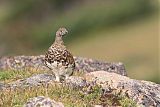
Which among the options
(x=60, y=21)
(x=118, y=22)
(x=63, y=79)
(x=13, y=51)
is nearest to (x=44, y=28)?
(x=60, y=21)

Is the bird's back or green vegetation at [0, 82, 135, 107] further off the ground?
the bird's back

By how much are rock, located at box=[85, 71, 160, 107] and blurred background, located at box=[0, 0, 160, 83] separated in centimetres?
4904

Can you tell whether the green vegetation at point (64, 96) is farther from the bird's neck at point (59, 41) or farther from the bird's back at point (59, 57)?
the bird's neck at point (59, 41)

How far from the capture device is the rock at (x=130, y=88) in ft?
71.9

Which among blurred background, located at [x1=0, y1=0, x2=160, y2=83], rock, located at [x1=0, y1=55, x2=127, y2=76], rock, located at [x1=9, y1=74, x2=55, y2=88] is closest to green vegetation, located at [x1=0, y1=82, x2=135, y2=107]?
rock, located at [x1=9, y1=74, x2=55, y2=88]

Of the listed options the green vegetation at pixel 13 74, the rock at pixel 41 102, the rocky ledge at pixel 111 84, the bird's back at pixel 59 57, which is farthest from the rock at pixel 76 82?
the rock at pixel 41 102

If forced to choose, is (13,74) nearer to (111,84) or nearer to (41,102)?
(111,84)

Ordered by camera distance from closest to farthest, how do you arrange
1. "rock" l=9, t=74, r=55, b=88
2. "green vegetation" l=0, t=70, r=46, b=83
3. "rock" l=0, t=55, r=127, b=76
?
"rock" l=9, t=74, r=55, b=88 → "green vegetation" l=0, t=70, r=46, b=83 → "rock" l=0, t=55, r=127, b=76

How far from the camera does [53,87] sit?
22031 millimetres

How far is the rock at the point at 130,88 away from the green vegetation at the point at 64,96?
0.93ft

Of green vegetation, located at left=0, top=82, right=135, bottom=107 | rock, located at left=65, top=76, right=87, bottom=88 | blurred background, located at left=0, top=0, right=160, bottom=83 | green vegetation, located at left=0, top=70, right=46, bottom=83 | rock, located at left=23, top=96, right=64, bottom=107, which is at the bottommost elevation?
rock, located at left=23, top=96, right=64, bottom=107

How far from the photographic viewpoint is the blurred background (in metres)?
79.8

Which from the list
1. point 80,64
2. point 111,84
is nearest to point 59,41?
point 111,84

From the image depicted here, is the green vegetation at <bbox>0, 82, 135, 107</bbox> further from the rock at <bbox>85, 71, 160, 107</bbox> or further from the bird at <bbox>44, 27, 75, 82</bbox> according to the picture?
the bird at <bbox>44, 27, 75, 82</bbox>
